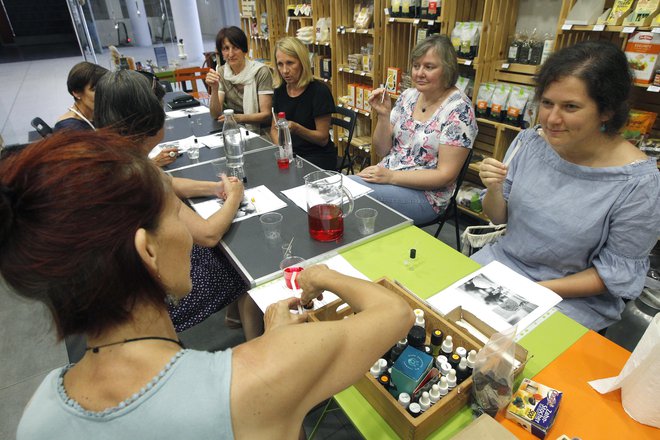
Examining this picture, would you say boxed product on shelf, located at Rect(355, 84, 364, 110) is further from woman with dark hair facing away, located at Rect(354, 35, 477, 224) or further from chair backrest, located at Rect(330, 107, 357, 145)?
woman with dark hair facing away, located at Rect(354, 35, 477, 224)

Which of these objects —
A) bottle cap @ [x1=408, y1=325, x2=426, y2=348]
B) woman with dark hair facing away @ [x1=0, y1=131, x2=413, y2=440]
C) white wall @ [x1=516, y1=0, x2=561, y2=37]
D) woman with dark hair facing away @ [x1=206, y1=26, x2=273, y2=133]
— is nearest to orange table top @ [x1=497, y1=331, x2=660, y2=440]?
bottle cap @ [x1=408, y1=325, x2=426, y2=348]

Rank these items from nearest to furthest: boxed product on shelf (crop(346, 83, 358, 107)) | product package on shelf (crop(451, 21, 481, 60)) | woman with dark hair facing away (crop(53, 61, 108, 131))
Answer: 1. woman with dark hair facing away (crop(53, 61, 108, 131))
2. product package on shelf (crop(451, 21, 481, 60))
3. boxed product on shelf (crop(346, 83, 358, 107))

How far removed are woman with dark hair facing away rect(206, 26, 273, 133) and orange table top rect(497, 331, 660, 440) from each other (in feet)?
10.00

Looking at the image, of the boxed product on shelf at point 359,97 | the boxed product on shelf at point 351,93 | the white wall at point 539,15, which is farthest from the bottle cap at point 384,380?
the boxed product on shelf at point 351,93

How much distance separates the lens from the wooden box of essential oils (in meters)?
0.89

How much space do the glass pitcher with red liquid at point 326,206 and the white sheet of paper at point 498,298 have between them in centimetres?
51

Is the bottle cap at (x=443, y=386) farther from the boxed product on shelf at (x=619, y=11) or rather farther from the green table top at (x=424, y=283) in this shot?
the boxed product on shelf at (x=619, y=11)

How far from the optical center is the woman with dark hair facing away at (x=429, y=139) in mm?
2289

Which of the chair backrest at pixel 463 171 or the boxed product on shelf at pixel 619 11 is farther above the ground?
the boxed product on shelf at pixel 619 11

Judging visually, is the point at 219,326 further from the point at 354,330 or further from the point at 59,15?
the point at 59,15

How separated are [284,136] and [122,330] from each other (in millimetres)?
1975

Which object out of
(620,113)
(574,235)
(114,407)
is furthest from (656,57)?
(114,407)

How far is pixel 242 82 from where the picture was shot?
12.0 feet

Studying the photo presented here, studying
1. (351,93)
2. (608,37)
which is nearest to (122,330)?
(608,37)
